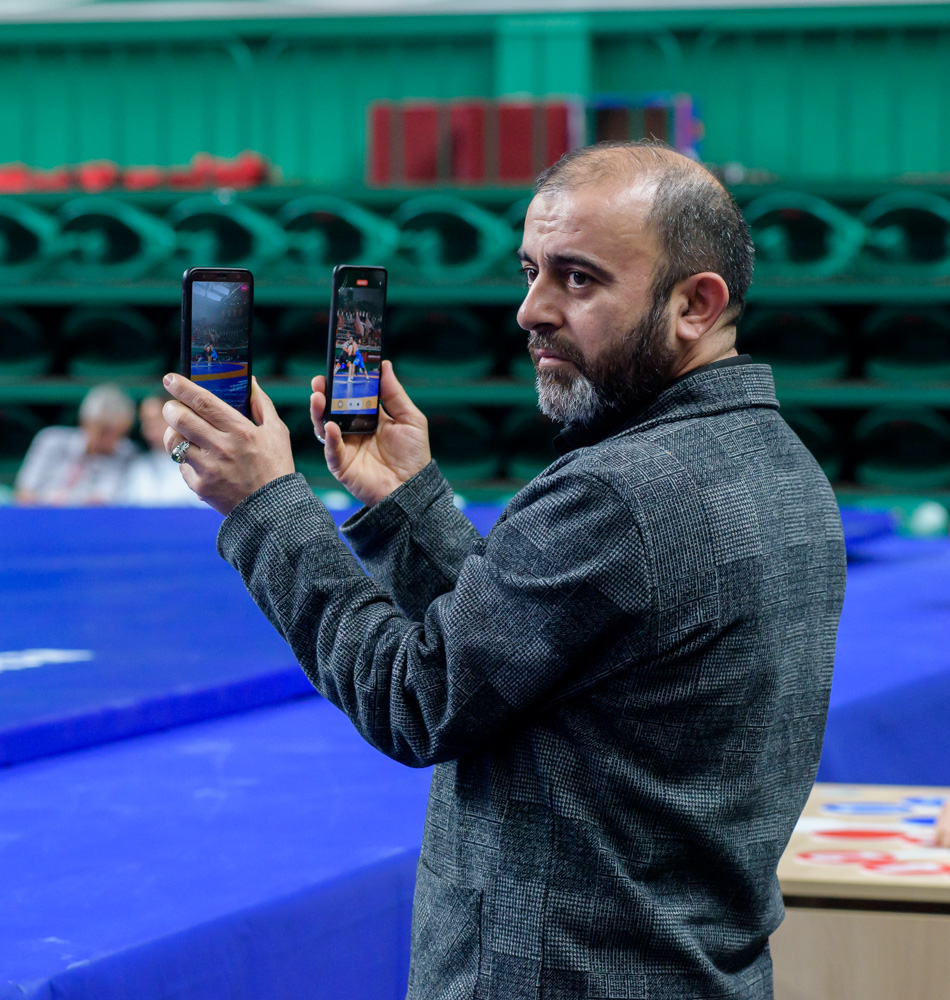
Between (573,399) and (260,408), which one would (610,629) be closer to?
(573,399)

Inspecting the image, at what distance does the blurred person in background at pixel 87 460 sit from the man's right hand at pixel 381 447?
141 inches

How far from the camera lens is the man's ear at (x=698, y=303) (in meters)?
0.90

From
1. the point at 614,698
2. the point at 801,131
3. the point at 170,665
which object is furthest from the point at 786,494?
the point at 801,131

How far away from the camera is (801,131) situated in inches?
235

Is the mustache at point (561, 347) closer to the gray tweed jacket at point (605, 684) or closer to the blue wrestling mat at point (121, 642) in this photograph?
the gray tweed jacket at point (605, 684)

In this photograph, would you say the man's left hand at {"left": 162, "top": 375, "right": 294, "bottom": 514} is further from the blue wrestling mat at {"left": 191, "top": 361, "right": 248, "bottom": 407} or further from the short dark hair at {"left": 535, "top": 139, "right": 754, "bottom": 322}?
the short dark hair at {"left": 535, "top": 139, "right": 754, "bottom": 322}

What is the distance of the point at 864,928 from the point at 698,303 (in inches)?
28.4

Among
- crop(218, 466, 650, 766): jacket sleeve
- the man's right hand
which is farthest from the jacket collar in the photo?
the man's right hand

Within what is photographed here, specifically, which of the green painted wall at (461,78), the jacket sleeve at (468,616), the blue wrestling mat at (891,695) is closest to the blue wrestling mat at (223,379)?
the jacket sleeve at (468,616)

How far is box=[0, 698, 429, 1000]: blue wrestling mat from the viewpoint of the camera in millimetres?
1061

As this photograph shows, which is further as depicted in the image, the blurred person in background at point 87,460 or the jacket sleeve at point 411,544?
the blurred person in background at point 87,460

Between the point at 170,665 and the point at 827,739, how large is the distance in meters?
1.05

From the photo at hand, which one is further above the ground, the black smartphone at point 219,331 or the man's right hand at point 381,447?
the black smartphone at point 219,331

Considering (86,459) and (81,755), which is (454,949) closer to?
(81,755)
